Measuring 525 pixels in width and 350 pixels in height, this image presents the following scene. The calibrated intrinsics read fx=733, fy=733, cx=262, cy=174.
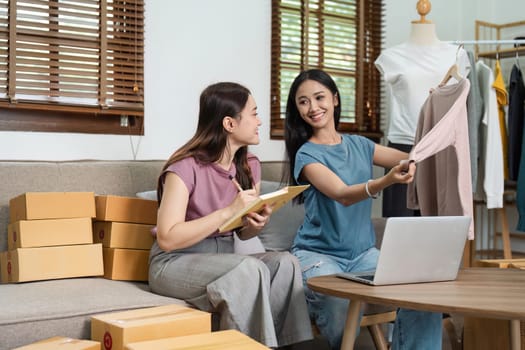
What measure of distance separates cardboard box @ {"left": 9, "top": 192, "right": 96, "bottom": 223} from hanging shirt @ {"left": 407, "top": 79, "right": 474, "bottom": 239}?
1203 mm

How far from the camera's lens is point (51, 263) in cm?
250

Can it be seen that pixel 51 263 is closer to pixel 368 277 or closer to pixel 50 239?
pixel 50 239

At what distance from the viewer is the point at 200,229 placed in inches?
85.2

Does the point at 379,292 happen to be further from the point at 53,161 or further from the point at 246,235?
the point at 53,161

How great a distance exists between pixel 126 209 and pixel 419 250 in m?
1.15

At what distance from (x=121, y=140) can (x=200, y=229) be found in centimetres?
122

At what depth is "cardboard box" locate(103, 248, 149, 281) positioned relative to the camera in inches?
101

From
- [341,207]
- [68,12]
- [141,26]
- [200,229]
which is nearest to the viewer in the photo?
[200,229]

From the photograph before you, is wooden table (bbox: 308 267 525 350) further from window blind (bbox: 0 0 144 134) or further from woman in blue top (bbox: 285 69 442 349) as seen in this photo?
window blind (bbox: 0 0 144 134)

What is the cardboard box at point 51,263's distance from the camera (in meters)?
2.45

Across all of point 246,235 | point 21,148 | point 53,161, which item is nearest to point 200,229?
point 246,235

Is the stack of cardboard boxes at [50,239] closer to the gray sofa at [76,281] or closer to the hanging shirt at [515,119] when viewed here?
the gray sofa at [76,281]

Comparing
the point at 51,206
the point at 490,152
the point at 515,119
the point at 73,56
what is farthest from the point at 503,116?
the point at 51,206

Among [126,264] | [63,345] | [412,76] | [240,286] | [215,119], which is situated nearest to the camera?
[63,345]
